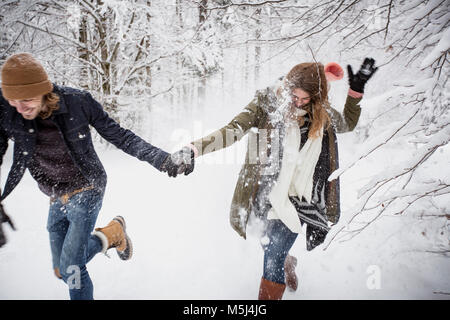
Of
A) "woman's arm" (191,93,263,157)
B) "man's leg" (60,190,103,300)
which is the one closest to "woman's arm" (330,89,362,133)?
"woman's arm" (191,93,263,157)

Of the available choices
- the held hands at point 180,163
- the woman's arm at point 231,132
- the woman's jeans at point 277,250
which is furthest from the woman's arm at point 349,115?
the held hands at point 180,163

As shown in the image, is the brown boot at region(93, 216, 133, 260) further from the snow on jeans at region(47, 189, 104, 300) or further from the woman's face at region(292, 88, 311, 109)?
the woman's face at region(292, 88, 311, 109)

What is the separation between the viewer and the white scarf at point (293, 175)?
1901 mm

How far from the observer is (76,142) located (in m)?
1.80

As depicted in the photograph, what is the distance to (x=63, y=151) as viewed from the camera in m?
1.78

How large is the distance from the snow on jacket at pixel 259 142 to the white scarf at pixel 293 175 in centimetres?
8

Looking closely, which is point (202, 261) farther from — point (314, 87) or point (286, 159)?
point (314, 87)

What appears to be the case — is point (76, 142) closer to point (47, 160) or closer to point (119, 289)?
point (47, 160)

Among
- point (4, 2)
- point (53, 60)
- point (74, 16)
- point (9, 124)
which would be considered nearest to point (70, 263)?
point (9, 124)

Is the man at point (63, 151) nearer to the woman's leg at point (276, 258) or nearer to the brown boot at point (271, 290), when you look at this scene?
the woman's leg at point (276, 258)

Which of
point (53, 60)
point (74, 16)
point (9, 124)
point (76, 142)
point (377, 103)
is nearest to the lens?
point (377, 103)

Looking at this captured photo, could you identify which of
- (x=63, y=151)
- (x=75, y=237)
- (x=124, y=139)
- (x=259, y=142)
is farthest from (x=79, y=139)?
(x=259, y=142)

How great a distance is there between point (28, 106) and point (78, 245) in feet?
3.57
